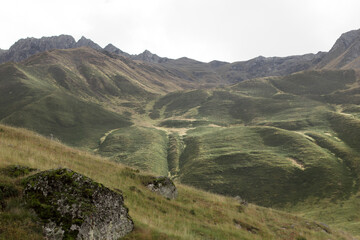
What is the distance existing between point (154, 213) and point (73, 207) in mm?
Answer: 8041

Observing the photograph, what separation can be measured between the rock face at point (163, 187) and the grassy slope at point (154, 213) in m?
0.81

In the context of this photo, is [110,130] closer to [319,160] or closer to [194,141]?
[194,141]

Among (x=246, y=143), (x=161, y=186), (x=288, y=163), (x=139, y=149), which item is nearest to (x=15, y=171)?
(x=161, y=186)

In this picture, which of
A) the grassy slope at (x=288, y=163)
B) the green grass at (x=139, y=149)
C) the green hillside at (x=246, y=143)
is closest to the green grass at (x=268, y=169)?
the grassy slope at (x=288, y=163)

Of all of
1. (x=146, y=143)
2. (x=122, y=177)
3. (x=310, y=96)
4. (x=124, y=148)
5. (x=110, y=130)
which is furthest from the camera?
(x=310, y=96)

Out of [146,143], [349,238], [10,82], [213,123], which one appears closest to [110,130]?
[146,143]

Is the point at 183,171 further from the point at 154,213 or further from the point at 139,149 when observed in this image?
the point at 154,213

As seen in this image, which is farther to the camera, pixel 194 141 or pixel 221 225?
pixel 194 141

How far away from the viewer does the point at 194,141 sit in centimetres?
11388

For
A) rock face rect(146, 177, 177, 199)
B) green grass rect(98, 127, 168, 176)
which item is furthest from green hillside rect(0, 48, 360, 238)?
rock face rect(146, 177, 177, 199)

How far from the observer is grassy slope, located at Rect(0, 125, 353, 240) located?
7.88 meters

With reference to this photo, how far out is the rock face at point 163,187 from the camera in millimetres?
20431

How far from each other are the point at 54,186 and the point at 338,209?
56.5 m

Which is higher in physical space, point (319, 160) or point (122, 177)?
point (122, 177)
